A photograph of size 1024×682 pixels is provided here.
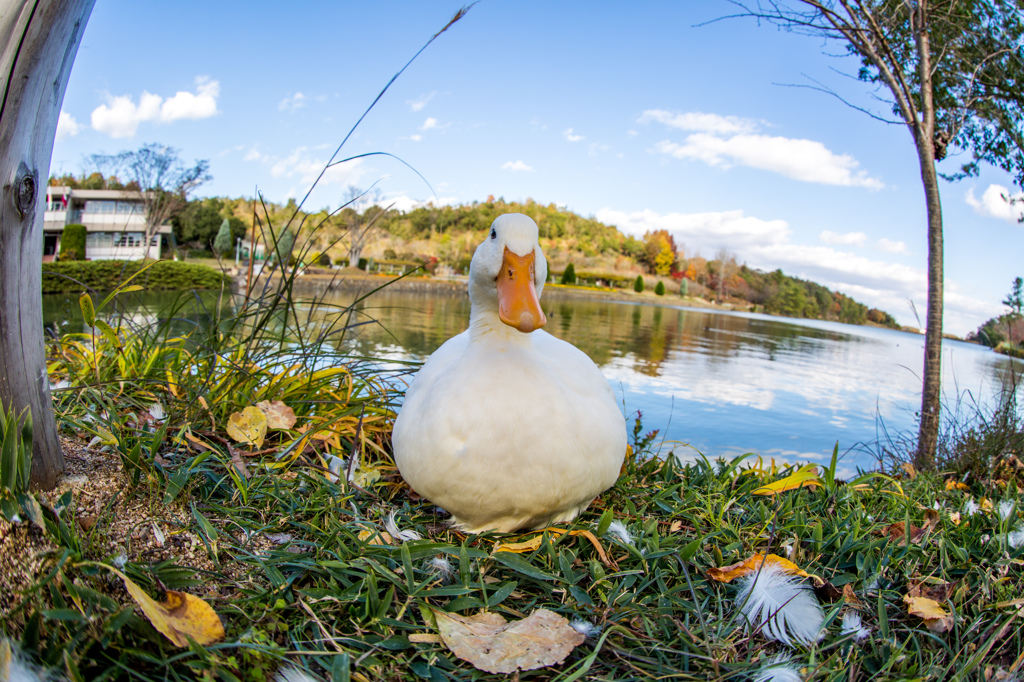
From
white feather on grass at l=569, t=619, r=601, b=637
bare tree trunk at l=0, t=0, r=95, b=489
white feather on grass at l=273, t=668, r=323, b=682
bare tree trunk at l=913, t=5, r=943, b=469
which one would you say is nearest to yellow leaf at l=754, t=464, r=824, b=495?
white feather on grass at l=569, t=619, r=601, b=637

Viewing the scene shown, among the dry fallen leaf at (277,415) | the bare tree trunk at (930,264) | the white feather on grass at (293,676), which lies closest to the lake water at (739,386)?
the bare tree trunk at (930,264)

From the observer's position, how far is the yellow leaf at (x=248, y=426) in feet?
7.30

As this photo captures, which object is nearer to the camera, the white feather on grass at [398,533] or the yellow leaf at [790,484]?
the white feather on grass at [398,533]

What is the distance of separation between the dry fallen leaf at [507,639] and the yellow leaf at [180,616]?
19.4 inches

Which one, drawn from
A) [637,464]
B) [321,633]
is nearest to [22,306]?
[321,633]

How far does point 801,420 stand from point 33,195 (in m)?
7.02

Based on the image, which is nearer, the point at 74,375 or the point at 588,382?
the point at 588,382

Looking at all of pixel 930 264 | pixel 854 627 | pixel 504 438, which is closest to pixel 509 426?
pixel 504 438

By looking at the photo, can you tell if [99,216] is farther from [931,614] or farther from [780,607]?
[931,614]

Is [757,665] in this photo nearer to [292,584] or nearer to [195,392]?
[292,584]

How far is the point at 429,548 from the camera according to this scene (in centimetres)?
152

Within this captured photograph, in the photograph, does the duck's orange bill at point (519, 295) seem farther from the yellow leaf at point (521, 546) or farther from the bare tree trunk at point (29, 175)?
the bare tree trunk at point (29, 175)

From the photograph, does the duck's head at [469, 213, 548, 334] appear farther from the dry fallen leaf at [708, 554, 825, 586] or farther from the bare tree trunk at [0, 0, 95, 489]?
the bare tree trunk at [0, 0, 95, 489]

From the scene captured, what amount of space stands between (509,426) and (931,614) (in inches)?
48.4
